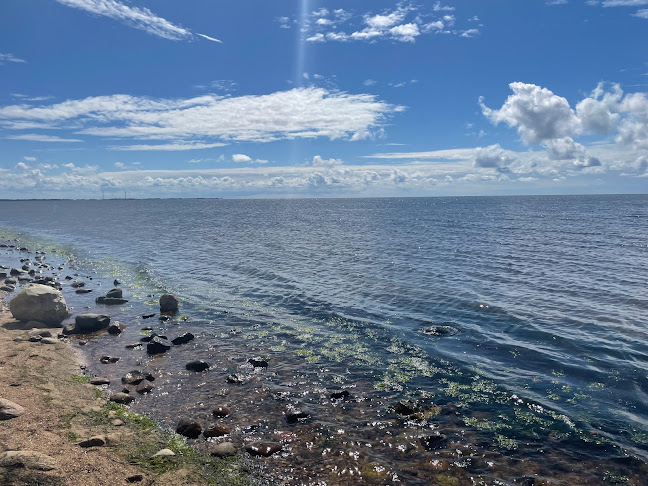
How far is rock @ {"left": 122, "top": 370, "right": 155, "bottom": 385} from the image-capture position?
18.8m

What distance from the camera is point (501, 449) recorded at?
14.1 meters

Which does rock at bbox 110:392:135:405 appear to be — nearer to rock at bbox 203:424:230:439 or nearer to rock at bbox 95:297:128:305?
rock at bbox 203:424:230:439

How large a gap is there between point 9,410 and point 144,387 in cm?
482

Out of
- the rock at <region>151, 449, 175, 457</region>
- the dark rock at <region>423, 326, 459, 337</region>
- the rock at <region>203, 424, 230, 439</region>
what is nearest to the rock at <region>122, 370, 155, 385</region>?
the rock at <region>203, 424, 230, 439</region>

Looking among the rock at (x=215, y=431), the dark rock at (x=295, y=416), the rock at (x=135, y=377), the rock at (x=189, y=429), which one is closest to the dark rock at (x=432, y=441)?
the dark rock at (x=295, y=416)

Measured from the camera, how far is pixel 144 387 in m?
18.0

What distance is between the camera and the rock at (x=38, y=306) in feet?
88.6

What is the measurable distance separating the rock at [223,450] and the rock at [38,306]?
20.1 m

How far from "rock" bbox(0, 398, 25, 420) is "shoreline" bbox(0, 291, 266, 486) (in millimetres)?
182

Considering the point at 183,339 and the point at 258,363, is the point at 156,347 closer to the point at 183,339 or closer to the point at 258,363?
the point at 183,339

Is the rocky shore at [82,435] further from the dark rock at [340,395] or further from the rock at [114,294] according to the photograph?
the rock at [114,294]

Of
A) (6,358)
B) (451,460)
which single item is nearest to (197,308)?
(6,358)

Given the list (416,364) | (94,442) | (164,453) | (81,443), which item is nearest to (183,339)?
(94,442)

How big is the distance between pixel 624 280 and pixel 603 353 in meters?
21.2
